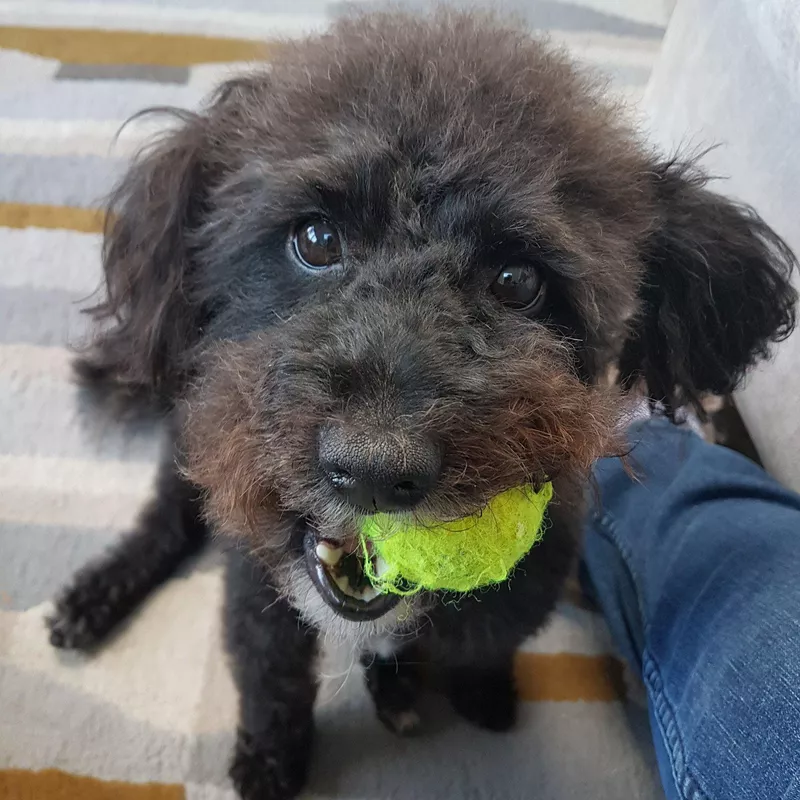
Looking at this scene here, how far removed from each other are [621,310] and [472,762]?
72 cm

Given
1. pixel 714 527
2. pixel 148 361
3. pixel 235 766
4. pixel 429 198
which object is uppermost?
pixel 429 198

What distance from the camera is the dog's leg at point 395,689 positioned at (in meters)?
1.15

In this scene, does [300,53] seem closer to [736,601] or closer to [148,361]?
[148,361]

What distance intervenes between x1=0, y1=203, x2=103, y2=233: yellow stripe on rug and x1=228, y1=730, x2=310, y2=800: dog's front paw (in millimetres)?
1102

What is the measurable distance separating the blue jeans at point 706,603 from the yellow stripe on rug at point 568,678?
59 millimetres

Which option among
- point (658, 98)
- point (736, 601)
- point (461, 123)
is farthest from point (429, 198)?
point (658, 98)

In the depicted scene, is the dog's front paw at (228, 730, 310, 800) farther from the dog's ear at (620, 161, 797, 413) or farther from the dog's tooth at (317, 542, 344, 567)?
the dog's ear at (620, 161, 797, 413)

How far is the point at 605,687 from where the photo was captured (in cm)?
124

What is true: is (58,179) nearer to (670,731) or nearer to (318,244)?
(318,244)

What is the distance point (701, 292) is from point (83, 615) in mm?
1017

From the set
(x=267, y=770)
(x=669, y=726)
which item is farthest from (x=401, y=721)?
(x=669, y=726)

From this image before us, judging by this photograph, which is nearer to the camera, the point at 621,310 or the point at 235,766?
the point at 621,310

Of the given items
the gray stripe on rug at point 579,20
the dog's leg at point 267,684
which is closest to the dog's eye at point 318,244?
the dog's leg at point 267,684

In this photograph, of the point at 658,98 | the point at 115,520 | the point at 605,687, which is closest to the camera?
the point at 605,687
